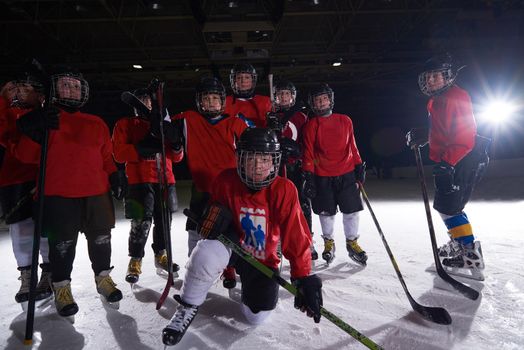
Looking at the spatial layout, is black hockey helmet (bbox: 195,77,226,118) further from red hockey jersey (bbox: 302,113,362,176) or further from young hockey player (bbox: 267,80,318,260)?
red hockey jersey (bbox: 302,113,362,176)

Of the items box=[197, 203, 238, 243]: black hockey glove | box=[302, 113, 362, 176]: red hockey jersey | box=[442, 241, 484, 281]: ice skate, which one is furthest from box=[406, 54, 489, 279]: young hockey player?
box=[197, 203, 238, 243]: black hockey glove

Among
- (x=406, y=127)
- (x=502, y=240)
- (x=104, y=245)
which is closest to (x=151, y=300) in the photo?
(x=104, y=245)

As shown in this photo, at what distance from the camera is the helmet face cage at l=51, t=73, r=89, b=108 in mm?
1812

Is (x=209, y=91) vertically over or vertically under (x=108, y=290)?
over

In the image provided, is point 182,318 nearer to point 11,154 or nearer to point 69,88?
point 69,88

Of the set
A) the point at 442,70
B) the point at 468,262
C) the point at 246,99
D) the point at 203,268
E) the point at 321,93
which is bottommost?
the point at 468,262

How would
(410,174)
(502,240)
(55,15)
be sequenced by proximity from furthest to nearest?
(410,174) < (55,15) < (502,240)

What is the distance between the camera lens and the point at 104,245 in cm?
194

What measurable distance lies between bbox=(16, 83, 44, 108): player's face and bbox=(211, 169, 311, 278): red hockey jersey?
54.0 inches

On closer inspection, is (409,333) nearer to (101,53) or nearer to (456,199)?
(456,199)

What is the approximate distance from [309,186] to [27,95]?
2016 millimetres

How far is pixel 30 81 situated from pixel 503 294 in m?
3.09

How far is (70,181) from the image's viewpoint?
1797 millimetres

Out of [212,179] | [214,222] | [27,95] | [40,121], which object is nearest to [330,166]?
[212,179]
